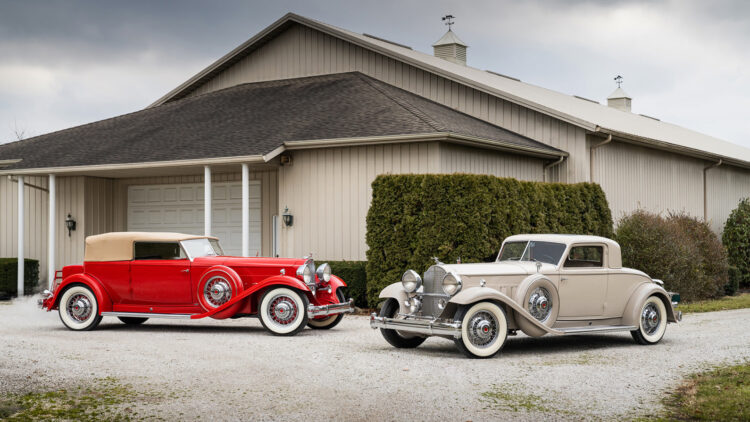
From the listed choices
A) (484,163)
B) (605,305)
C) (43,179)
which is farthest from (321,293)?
(43,179)

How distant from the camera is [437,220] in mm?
13719

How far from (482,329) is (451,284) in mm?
620

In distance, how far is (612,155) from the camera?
1953cm

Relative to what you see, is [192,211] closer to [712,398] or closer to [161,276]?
[161,276]

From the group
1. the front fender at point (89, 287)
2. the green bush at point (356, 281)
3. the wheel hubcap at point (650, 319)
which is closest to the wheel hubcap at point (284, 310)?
the front fender at point (89, 287)

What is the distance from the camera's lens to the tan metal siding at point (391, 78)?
61.4 feet

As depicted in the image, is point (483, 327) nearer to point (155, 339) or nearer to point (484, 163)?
point (155, 339)

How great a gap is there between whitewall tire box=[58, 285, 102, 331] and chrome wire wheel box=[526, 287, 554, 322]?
651 centimetres

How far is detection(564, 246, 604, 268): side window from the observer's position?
10.1 metres

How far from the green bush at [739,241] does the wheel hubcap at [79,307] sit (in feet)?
59.2

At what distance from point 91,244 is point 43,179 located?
10.0 meters

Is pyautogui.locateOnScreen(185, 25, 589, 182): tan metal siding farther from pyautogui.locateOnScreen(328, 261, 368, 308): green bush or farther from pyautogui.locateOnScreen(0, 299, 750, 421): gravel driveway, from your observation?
pyautogui.locateOnScreen(0, 299, 750, 421): gravel driveway

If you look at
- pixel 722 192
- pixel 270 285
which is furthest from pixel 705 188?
pixel 270 285

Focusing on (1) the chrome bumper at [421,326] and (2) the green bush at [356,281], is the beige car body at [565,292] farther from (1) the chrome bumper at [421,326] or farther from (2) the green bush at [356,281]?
(2) the green bush at [356,281]
